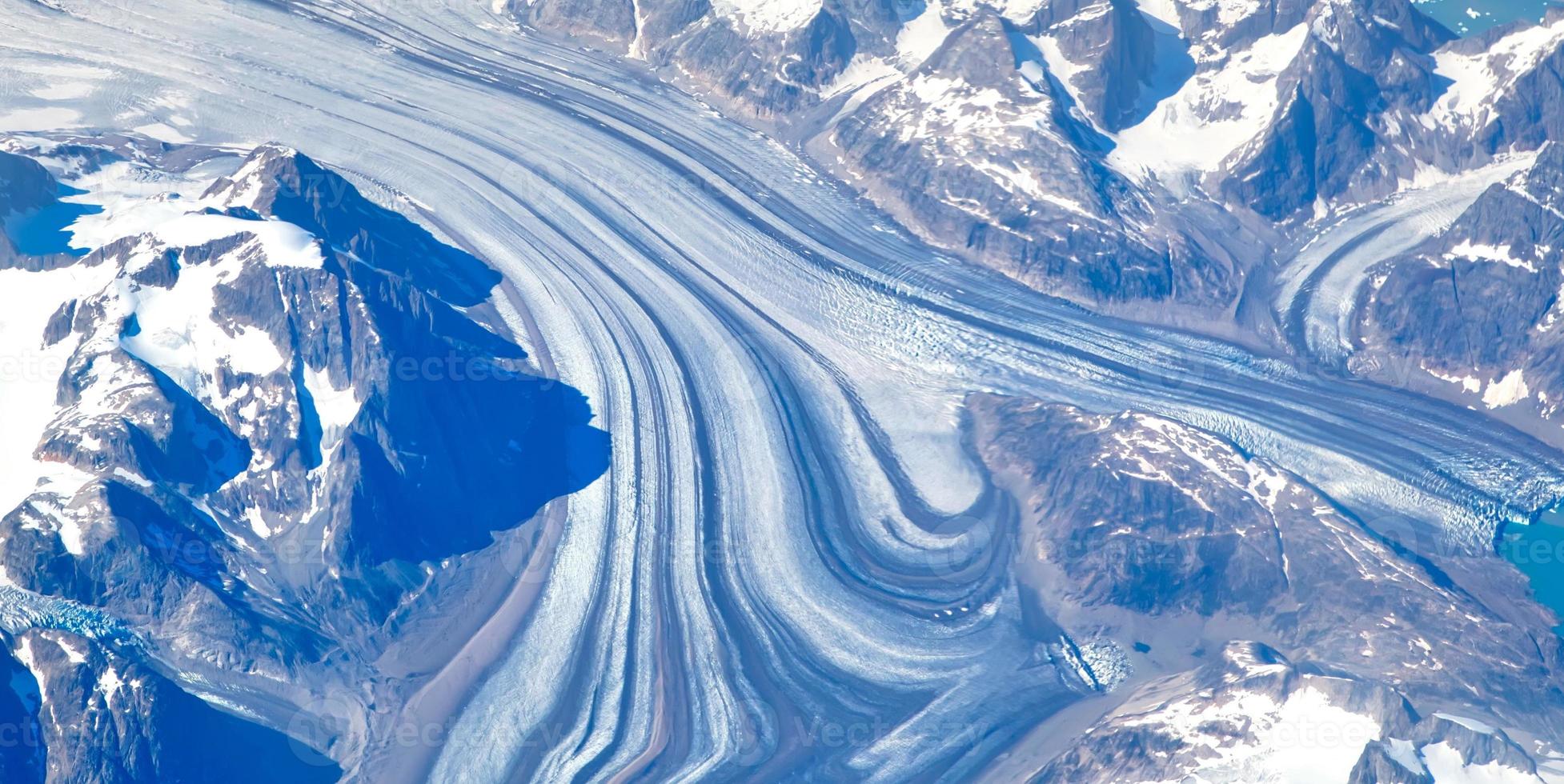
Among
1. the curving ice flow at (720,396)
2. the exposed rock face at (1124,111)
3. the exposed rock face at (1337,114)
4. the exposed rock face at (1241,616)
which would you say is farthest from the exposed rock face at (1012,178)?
the exposed rock face at (1241,616)

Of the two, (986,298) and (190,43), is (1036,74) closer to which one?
(986,298)

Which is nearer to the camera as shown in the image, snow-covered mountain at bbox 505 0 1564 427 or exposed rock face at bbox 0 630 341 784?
exposed rock face at bbox 0 630 341 784

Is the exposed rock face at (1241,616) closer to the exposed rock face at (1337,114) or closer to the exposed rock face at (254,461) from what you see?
the exposed rock face at (1337,114)

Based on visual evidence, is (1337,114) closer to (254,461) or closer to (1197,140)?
(1197,140)

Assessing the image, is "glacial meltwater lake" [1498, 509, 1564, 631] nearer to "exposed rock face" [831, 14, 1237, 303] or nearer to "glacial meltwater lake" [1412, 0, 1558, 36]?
"exposed rock face" [831, 14, 1237, 303]

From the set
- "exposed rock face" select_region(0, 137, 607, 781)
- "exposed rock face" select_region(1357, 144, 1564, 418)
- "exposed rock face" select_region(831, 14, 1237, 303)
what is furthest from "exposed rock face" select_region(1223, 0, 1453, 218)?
"exposed rock face" select_region(0, 137, 607, 781)

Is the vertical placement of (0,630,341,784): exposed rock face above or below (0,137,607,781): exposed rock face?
below

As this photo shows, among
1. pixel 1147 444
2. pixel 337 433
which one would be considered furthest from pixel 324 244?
pixel 1147 444
